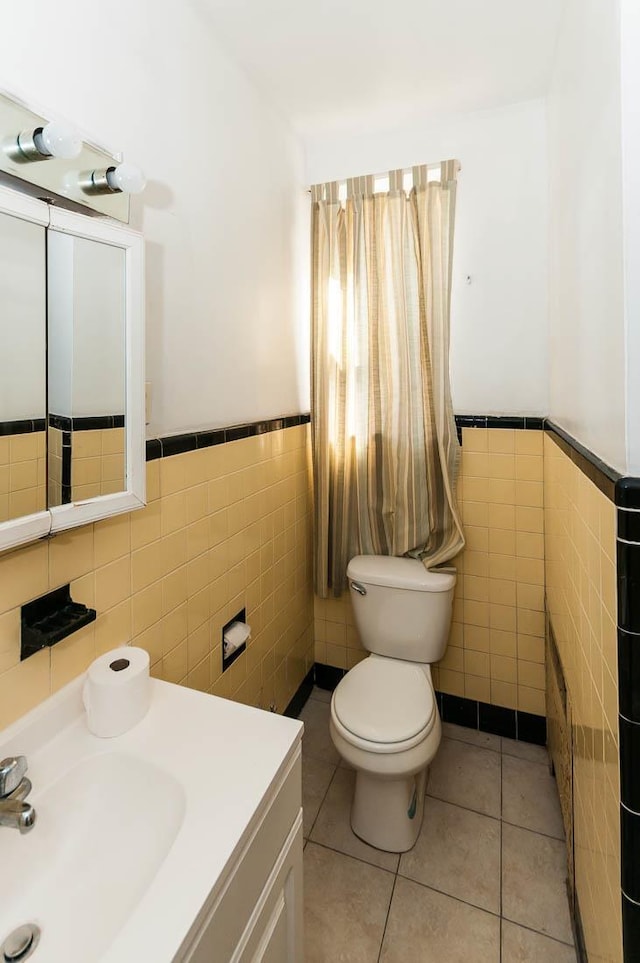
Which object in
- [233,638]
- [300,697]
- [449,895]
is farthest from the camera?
[300,697]

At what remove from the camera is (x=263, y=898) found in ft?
2.69

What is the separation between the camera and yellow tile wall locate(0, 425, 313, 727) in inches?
36.5

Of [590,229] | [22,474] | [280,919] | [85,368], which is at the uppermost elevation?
[590,229]

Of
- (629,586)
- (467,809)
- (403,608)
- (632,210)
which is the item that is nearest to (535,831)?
(467,809)

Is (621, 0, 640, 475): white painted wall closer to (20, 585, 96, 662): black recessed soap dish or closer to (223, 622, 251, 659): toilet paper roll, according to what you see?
(20, 585, 96, 662): black recessed soap dish

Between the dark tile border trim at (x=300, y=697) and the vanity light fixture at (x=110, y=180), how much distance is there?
189 cm

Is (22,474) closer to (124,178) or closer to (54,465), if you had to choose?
(54,465)

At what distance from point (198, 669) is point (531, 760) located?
56.5 inches

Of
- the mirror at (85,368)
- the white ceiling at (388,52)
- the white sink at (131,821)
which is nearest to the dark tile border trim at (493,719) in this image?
the white sink at (131,821)

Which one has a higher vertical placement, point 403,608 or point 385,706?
point 403,608

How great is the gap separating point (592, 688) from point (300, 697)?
4.78ft

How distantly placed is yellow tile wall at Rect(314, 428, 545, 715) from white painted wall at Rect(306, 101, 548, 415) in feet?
0.67

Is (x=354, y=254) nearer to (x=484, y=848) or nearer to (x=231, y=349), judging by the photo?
(x=231, y=349)

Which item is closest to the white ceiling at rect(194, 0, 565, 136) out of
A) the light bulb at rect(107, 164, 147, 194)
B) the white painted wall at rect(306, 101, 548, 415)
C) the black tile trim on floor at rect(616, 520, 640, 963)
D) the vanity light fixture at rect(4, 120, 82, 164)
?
the white painted wall at rect(306, 101, 548, 415)
